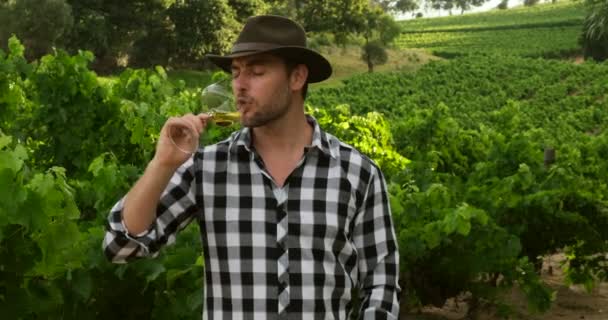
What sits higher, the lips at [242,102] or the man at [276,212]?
the lips at [242,102]

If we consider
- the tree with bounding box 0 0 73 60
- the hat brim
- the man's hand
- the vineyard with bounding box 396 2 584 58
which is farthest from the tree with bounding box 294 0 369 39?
the man's hand

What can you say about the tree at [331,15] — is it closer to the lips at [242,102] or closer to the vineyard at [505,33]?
the vineyard at [505,33]

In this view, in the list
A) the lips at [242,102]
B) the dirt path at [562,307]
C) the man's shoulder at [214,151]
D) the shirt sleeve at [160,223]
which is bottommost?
the dirt path at [562,307]

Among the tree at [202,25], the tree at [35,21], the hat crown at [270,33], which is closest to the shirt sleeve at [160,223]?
the hat crown at [270,33]

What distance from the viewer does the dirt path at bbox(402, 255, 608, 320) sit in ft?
27.3

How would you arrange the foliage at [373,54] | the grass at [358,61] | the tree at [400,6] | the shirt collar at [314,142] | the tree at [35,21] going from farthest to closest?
the tree at [400,6] < the foliage at [373,54] < the grass at [358,61] < the tree at [35,21] < the shirt collar at [314,142]

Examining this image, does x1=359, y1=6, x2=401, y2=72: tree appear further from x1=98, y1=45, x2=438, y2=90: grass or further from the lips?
the lips

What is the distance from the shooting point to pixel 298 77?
2.51 m

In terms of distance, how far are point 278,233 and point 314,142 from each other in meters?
0.24

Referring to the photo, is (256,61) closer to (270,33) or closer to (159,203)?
(270,33)

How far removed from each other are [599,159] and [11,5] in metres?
33.7

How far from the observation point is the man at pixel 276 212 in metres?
2.42

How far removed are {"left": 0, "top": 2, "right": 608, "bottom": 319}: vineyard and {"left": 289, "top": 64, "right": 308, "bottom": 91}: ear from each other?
105 centimetres

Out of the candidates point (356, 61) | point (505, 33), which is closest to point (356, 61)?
point (356, 61)
